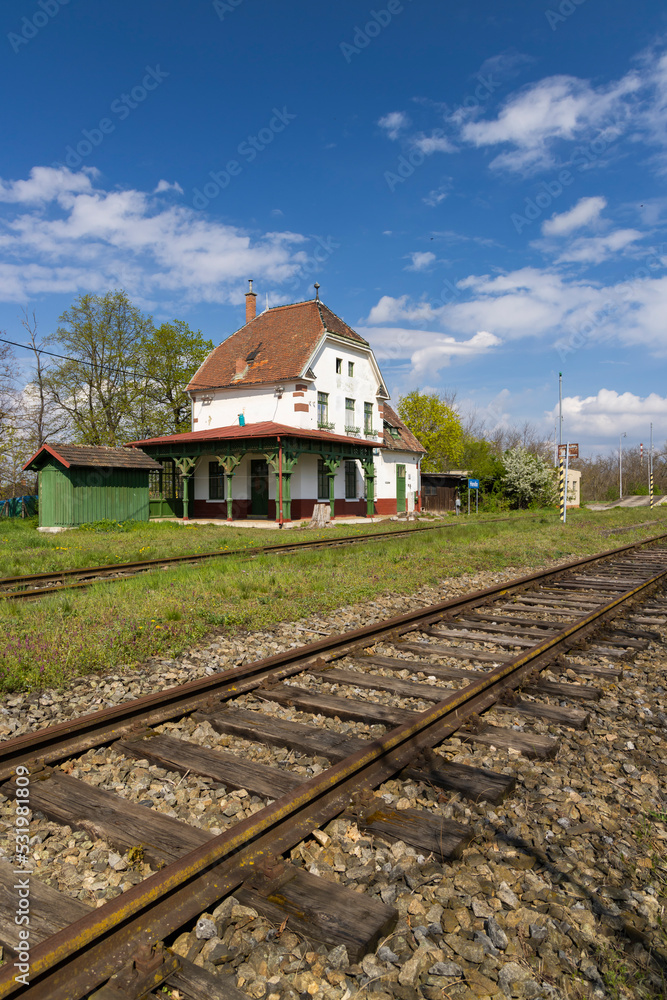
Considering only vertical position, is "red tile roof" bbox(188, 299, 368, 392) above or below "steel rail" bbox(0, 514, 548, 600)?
above

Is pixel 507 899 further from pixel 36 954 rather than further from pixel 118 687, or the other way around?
pixel 118 687

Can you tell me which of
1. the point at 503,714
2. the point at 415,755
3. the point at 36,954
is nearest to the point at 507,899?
the point at 415,755

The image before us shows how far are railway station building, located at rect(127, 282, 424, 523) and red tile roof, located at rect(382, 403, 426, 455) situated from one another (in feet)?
1.15

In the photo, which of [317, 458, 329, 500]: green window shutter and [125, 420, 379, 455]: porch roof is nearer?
[125, 420, 379, 455]: porch roof

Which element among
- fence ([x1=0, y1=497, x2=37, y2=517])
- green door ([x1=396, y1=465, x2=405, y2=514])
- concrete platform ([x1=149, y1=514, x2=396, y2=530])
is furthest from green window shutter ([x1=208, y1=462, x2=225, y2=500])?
green door ([x1=396, y1=465, x2=405, y2=514])

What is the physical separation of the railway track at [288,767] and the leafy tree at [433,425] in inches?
1888

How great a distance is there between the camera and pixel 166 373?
Answer: 44.5m

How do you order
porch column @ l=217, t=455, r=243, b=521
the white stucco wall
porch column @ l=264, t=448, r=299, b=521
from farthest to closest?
1. the white stucco wall
2. porch column @ l=217, t=455, r=243, b=521
3. porch column @ l=264, t=448, r=299, b=521

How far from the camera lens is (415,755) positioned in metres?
3.59

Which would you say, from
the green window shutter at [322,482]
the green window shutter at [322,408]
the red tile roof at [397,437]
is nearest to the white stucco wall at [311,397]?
the green window shutter at [322,408]

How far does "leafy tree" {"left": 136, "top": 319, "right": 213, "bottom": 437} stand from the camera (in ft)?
144

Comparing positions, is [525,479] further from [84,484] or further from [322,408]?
[84,484]

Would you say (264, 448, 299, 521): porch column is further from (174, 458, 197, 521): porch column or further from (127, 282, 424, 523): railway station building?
(174, 458, 197, 521): porch column

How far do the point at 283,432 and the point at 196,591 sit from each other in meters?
15.5
